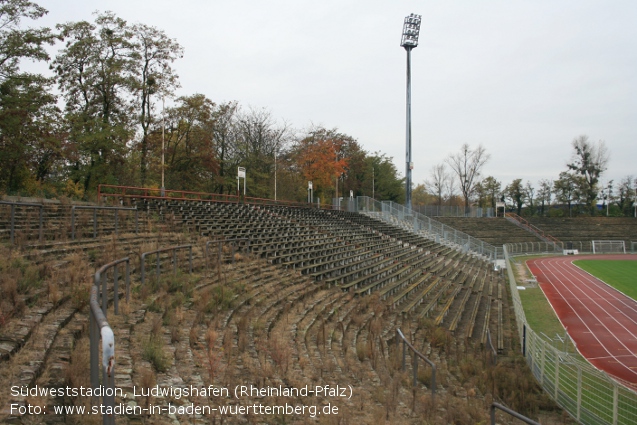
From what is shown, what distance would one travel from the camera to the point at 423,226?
36.4 m

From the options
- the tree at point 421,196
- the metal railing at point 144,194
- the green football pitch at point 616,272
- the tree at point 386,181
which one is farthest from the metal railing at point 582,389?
the tree at point 421,196

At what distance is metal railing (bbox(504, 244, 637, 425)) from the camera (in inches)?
296

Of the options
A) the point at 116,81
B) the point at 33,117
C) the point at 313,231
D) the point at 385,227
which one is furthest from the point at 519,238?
the point at 33,117

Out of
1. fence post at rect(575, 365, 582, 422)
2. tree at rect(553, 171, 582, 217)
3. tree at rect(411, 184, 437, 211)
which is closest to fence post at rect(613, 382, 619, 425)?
fence post at rect(575, 365, 582, 422)

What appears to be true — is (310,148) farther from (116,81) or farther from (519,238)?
(519,238)

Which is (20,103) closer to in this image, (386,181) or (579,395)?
(579,395)

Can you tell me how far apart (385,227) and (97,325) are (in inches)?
1184

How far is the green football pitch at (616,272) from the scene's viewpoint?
2611 centimetres

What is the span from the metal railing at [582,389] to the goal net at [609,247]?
149 ft

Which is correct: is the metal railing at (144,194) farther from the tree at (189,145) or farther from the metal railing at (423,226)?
the metal railing at (423,226)

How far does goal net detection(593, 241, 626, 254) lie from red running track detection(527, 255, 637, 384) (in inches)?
753

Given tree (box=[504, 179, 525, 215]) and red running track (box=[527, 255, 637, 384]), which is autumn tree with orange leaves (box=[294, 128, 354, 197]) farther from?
tree (box=[504, 179, 525, 215])

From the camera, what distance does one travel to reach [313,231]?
79.4 ft

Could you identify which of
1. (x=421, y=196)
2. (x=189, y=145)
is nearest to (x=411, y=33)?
(x=189, y=145)
